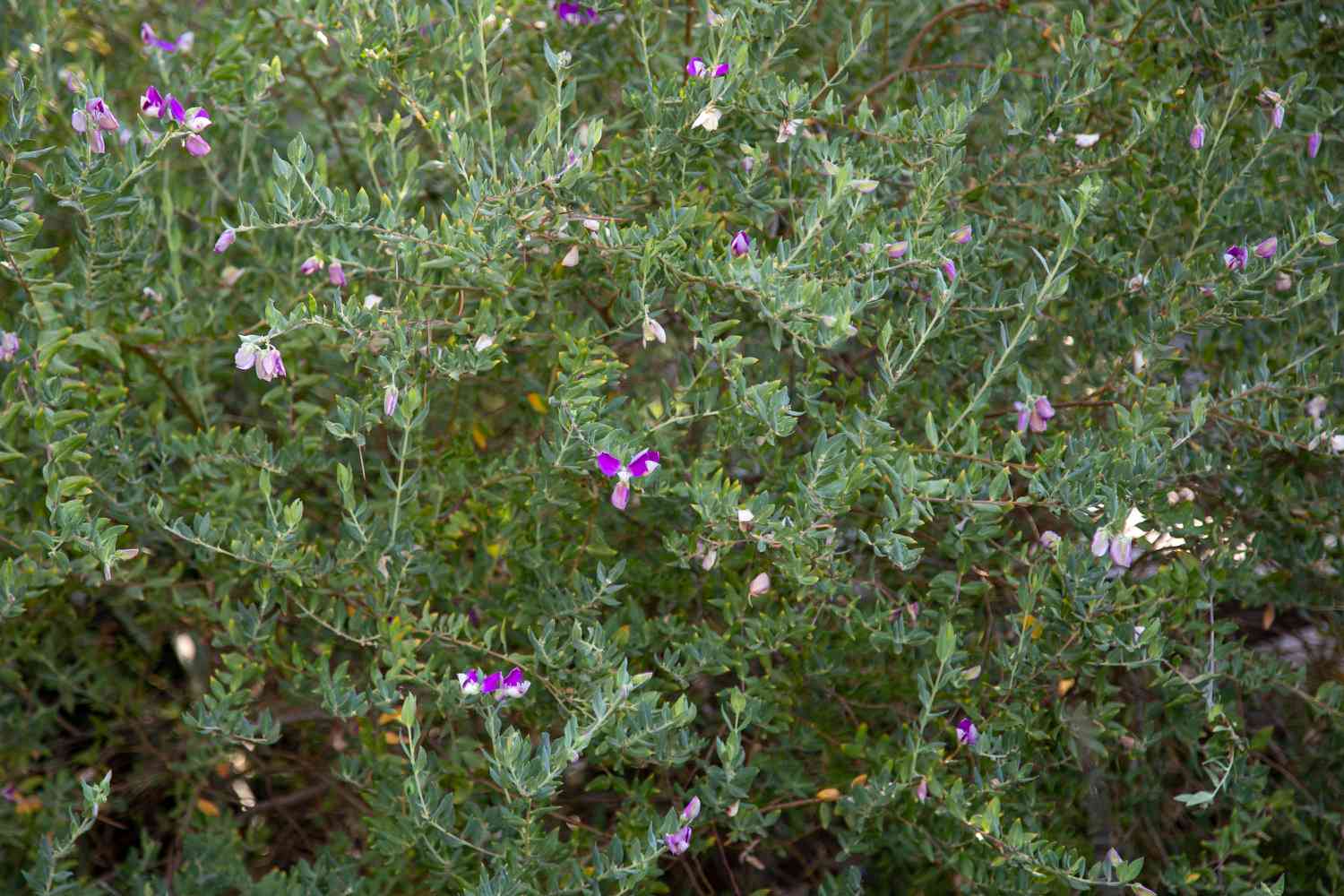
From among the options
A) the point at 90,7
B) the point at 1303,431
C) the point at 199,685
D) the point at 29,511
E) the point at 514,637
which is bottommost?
the point at 199,685

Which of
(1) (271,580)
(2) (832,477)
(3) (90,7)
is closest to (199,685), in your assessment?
(1) (271,580)

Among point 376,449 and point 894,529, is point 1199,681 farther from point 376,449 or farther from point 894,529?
point 376,449

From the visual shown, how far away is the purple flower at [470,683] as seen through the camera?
2.06 m

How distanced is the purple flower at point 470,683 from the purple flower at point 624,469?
37cm

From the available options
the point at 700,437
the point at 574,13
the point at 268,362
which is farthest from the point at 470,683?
the point at 574,13

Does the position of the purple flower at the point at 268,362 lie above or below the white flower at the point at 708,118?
below

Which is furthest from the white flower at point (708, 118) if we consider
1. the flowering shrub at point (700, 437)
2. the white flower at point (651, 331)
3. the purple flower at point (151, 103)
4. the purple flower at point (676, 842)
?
the purple flower at point (676, 842)

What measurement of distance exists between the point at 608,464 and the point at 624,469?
0.09 feet

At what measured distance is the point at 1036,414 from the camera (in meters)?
2.13

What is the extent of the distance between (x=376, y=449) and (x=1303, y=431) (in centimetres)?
200

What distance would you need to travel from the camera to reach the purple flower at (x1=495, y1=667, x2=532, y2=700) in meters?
2.05

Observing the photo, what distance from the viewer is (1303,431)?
223cm

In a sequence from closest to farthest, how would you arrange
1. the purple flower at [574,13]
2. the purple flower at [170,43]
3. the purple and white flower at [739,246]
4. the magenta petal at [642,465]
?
the magenta petal at [642,465], the purple and white flower at [739,246], the purple flower at [574,13], the purple flower at [170,43]

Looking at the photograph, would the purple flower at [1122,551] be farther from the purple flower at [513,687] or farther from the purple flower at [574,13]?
the purple flower at [574,13]
